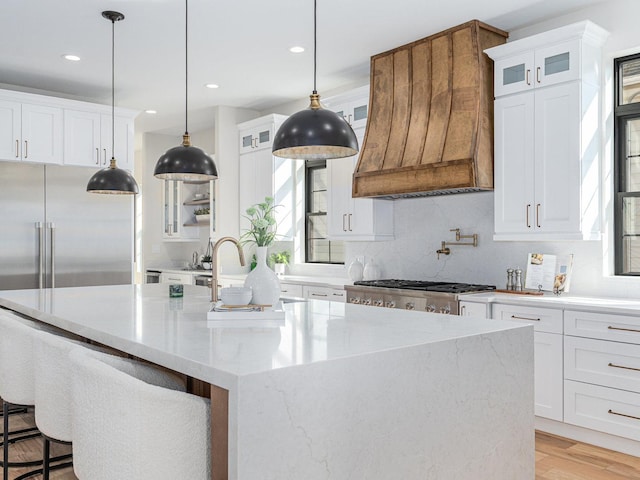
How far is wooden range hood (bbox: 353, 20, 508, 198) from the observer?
409 centimetres

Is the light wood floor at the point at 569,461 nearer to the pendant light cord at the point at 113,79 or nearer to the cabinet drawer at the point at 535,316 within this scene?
the cabinet drawer at the point at 535,316

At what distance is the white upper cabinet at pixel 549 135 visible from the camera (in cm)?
365

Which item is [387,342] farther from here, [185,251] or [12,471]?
[185,251]

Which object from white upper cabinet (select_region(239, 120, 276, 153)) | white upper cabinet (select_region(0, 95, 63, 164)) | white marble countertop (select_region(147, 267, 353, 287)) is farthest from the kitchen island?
white upper cabinet (select_region(239, 120, 276, 153))

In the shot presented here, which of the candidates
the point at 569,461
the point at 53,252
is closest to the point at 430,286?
the point at 569,461

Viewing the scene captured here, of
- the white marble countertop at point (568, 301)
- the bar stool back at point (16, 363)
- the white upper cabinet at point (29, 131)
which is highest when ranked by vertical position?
the white upper cabinet at point (29, 131)

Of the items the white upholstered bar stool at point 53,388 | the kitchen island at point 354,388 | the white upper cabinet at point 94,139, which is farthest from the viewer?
the white upper cabinet at point 94,139

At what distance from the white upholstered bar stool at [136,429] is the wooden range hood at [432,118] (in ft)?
9.72

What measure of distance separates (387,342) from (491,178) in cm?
265

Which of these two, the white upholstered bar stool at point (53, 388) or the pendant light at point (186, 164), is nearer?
the white upholstered bar stool at point (53, 388)

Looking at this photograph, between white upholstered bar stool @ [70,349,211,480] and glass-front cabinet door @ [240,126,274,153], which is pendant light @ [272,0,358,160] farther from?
glass-front cabinet door @ [240,126,274,153]

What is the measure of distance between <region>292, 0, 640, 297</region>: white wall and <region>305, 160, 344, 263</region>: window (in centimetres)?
37

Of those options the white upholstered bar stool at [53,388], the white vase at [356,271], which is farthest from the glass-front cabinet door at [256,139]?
the white upholstered bar stool at [53,388]

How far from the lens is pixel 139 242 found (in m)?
9.05
